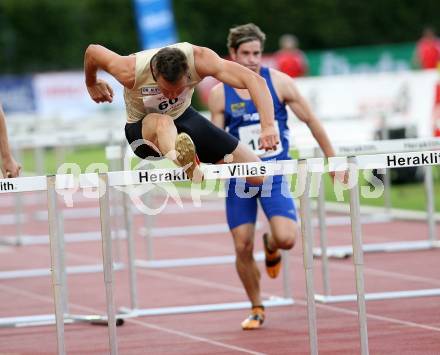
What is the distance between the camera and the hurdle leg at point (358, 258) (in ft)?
23.6

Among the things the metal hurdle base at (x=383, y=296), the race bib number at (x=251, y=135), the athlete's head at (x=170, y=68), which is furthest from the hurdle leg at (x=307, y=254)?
the metal hurdle base at (x=383, y=296)

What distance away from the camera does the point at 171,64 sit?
753 cm

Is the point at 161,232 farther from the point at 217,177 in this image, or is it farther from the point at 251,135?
the point at 217,177

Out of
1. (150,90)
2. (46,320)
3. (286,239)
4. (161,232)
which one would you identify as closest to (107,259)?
(150,90)

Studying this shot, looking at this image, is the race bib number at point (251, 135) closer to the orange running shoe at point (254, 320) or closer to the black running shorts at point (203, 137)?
the black running shorts at point (203, 137)

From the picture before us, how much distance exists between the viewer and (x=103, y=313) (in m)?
10.6

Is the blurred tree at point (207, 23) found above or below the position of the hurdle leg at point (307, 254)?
above

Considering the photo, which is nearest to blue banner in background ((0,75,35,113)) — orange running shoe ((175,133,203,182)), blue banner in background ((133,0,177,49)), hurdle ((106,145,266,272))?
blue banner in background ((133,0,177,49))

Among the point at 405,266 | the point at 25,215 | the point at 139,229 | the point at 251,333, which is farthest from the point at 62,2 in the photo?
the point at 251,333

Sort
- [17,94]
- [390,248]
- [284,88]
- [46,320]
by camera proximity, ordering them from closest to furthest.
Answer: [284,88]
[46,320]
[390,248]
[17,94]

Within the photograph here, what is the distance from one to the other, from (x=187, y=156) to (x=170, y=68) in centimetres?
54

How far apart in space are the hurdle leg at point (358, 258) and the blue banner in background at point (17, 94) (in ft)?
90.8

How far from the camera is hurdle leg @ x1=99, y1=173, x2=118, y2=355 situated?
24.1 feet

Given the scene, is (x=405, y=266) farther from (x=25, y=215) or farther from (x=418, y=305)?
(x=25, y=215)
